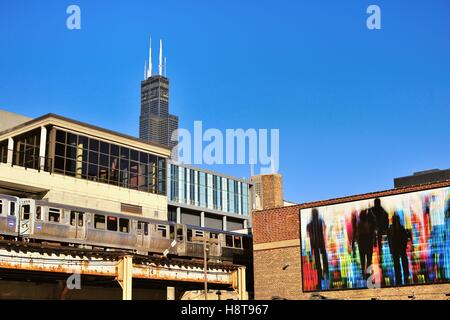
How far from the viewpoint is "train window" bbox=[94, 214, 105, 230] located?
121ft

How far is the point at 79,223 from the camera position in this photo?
35844mm

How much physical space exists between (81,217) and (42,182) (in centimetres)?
1127

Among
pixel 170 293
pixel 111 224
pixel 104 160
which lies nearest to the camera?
pixel 111 224

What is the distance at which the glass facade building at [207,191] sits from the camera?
11160 centimetres

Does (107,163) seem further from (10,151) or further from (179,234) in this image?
(179,234)

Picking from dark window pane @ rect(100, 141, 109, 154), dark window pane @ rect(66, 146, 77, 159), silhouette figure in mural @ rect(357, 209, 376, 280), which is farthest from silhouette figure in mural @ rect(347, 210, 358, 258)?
dark window pane @ rect(66, 146, 77, 159)

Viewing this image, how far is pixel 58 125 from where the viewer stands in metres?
48.0

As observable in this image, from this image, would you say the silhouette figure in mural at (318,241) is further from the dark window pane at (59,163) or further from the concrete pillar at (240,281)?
the dark window pane at (59,163)

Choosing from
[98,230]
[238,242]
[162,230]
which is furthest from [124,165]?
[98,230]

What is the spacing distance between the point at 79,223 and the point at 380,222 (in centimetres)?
2001

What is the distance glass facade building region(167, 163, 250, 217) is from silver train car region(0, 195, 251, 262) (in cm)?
6418

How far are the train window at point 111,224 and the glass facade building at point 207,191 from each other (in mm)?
69956
